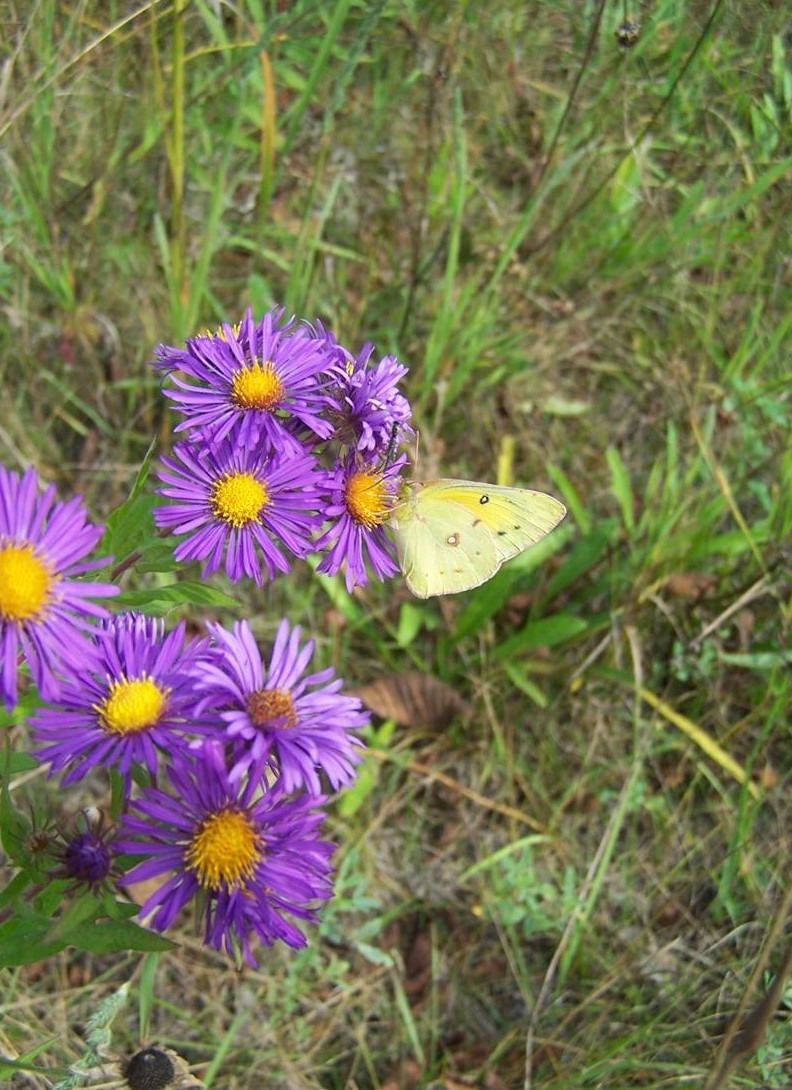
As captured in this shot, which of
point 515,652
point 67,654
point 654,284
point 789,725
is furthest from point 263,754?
point 654,284

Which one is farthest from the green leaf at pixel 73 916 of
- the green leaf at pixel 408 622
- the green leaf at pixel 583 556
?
the green leaf at pixel 583 556

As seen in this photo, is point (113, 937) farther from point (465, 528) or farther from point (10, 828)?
point (465, 528)

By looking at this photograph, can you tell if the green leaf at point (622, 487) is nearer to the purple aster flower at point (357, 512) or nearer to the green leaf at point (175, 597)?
the purple aster flower at point (357, 512)

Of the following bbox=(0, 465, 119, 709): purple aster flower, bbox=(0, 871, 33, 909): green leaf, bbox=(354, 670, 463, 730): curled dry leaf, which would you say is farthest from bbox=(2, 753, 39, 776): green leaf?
bbox=(354, 670, 463, 730): curled dry leaf

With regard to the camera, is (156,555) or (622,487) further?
(622,487)

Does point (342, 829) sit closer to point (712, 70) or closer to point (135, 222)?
point (135, 222)

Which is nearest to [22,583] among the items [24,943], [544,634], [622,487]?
[24,943]
